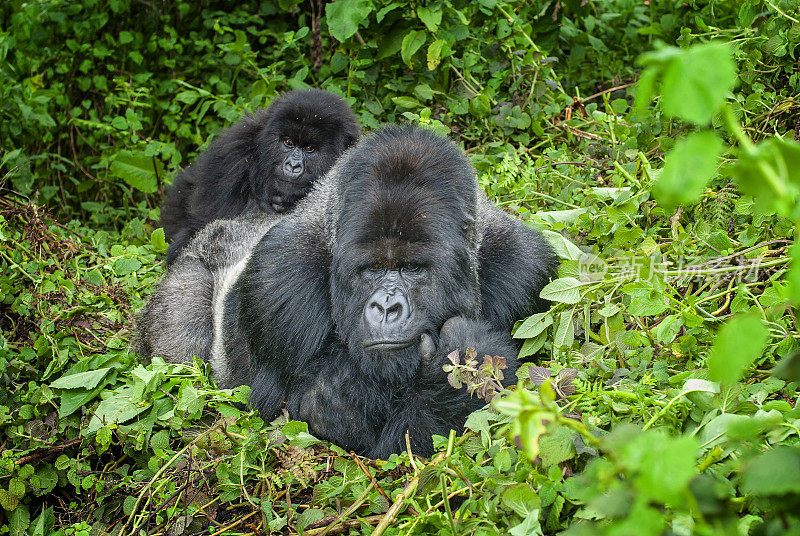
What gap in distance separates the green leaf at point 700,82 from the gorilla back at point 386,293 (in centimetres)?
176

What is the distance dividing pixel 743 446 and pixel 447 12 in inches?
151

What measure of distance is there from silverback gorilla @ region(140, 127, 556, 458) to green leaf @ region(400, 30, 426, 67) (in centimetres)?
181

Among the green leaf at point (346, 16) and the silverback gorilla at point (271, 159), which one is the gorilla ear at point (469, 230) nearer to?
the silverback gorilla at point (271, 159)

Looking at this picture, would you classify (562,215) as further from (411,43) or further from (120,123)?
(120,123)

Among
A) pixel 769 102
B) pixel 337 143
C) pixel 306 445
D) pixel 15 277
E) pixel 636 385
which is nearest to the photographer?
pixel 636 385

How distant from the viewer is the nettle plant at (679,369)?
37.2 inches

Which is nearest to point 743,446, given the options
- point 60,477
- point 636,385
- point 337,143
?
point 636,385

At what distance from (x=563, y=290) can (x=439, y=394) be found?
1.92ft

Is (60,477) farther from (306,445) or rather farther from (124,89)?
(124,89)

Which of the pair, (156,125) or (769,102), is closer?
(769,102)

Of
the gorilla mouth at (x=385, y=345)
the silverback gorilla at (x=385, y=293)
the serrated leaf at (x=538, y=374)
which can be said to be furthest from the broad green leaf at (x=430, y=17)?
the serrated leaf at (x=538, y=374)

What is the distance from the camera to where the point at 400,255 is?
8.82 feet

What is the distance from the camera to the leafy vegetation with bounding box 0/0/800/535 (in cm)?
120

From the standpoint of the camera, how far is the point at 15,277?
4055mm
